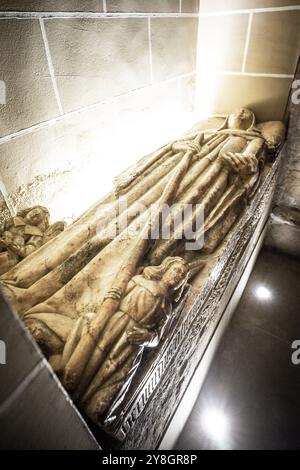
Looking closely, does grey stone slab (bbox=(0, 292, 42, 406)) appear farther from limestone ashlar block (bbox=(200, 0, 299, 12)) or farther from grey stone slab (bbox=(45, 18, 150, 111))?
limestone ashlar block (bbox=(200, 0, 299, 12))

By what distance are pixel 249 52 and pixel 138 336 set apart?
2.83 m

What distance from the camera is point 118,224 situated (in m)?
1.50

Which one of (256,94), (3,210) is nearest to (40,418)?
(3,210)

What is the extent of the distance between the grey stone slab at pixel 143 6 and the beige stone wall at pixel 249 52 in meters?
0.52

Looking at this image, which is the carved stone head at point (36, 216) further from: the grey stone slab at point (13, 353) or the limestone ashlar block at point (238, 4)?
the limestone ashlar block at point (238, 4)

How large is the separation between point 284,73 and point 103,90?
1739mm

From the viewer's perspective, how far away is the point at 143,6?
1.98 meters

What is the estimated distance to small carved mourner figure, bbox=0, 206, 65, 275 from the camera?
1331 millimetres

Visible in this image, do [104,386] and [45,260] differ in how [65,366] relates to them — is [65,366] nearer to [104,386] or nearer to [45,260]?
[104,386]

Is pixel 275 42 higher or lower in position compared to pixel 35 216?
higher

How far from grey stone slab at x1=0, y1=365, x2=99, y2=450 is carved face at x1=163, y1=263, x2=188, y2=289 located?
59cm

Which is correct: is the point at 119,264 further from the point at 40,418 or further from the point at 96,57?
the point at 96,57
